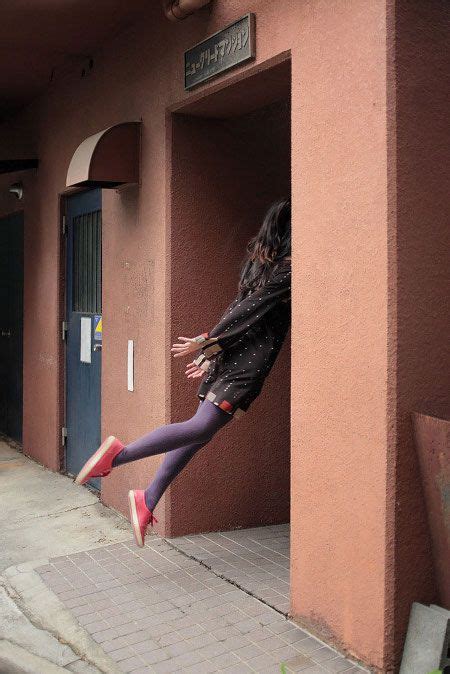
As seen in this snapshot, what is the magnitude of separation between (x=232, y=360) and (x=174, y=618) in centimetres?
145

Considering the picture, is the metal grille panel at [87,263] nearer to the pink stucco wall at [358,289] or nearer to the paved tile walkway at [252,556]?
the pink stucco wall at [358,289]

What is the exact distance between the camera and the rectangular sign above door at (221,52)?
420 cm

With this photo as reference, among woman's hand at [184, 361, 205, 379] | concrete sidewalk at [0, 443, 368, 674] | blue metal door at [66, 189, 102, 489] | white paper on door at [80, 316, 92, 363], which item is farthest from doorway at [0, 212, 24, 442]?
woman's hand at [184, 361, 205, 379]

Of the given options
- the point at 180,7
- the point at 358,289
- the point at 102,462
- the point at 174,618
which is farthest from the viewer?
the point at 180,7

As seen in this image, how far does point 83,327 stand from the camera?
269 inches

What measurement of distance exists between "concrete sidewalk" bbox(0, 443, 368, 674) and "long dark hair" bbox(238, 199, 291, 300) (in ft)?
5.92

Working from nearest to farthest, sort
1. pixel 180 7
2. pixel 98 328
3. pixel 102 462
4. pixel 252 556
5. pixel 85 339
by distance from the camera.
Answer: pixel 102 462
pixel 180 7
pixel 252 556
pixel 98 328
pixel 85 339

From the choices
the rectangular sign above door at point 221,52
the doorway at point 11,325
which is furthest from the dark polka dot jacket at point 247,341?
the doorway at point 11,325

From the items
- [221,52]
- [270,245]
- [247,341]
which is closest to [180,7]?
[221,52]

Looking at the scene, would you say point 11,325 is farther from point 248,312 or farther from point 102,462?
point 248,312

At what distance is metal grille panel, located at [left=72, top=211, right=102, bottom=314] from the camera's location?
661 cm

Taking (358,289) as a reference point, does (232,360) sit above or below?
below

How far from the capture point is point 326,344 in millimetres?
3648

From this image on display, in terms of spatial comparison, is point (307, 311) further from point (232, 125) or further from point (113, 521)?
point (113, 521)
